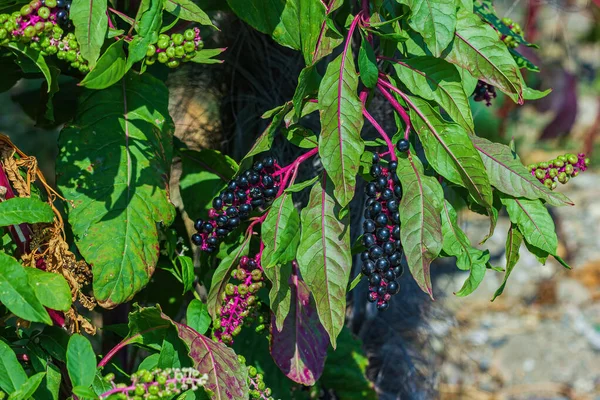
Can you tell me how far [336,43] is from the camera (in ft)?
3.63

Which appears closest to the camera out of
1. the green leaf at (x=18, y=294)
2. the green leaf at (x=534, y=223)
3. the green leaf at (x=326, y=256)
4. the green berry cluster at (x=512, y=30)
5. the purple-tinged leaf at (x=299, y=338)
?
the green leaf at (x=18, y=294)

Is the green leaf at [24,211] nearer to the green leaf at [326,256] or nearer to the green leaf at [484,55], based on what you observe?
the green leaf at [326,256]

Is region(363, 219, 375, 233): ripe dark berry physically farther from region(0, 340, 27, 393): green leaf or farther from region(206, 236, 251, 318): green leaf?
region(0, 340, 27, 393): green leaf

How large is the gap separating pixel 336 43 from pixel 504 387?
2.95m

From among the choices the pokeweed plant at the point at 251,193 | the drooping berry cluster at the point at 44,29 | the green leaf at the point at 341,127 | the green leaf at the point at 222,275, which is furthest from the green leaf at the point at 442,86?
the drooping berry cluster at the point at 44,29

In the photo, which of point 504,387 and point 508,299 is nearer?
point 504,387

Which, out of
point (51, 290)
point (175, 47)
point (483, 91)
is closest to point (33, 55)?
point (175, 47)

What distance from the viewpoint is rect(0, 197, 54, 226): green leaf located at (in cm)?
102

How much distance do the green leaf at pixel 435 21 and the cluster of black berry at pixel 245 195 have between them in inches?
11.7

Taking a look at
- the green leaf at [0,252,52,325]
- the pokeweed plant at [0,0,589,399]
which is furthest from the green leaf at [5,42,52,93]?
the green leaf at [0,252,52,325]

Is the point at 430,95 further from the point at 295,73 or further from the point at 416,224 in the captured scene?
the point at 295,73

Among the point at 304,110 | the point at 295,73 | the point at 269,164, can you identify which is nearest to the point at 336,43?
the point at 304,110

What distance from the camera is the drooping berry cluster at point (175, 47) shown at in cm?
103

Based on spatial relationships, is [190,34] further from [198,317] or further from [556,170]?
[556,170]
